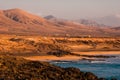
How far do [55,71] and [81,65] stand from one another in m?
24.0

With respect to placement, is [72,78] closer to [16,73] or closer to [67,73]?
[67,73]

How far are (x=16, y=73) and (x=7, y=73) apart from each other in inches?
23.4

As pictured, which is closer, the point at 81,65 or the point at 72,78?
the point at 72,78

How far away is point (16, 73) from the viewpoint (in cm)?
2681

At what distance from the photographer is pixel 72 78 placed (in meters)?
26.8

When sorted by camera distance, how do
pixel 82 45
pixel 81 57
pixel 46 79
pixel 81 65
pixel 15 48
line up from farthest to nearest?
pixel 82 45 < pixel 15 48 < pixel 81 57 < pixel 81 65 < pixel 46 79

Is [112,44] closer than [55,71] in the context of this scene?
No

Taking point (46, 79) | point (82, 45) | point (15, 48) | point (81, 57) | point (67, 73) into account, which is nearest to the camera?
point (46, 79)

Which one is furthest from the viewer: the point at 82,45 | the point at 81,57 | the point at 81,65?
the point at 82,45

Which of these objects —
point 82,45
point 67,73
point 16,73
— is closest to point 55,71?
point 67,73

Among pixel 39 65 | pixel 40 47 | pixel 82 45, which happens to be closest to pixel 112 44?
pixel 82 45

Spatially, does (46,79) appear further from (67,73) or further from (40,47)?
(40,47)

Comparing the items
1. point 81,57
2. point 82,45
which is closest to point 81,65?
point 81,57

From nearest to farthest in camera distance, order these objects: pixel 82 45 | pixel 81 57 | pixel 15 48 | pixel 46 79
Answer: pixel 46 79, pixel 81 57, pixel 15 48, pixel 82 45
